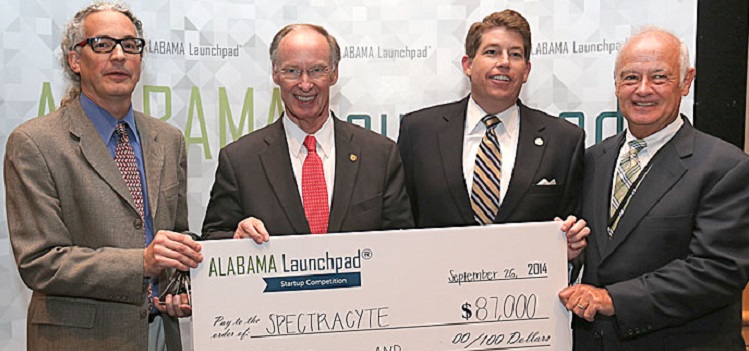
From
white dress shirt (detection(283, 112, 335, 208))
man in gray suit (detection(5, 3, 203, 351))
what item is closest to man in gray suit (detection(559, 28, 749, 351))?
white dress shirt (detection(283, 112, 335, 208))

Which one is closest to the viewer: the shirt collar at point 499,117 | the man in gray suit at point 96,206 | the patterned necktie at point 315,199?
the man in gray suit at point 96,206

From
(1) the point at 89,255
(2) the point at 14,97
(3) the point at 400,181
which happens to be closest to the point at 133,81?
(1) the point at 89,255

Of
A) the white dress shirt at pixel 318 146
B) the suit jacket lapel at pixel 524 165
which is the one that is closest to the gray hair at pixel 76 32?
the white dress shirt at pixel 318 146

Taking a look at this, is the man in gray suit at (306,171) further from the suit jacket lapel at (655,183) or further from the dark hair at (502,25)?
the suit jacket lapel at (655,183)

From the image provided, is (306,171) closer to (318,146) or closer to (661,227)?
→ (318,146)

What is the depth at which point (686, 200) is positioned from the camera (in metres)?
2.41

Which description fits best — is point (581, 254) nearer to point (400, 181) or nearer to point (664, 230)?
point (664, 230)

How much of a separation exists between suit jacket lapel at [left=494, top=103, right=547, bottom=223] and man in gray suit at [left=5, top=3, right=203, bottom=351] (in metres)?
1.17

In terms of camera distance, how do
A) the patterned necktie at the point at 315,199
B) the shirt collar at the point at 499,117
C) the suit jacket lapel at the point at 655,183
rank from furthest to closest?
the shirt collar at the point at 499,117, the patterned necktie at the point at 315,199, the suit jacket lapel at the point at 655,183

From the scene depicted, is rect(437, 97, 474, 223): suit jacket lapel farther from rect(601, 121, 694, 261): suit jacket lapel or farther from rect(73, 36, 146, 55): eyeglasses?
rect(73, 36, 146, 55): eyeglasses

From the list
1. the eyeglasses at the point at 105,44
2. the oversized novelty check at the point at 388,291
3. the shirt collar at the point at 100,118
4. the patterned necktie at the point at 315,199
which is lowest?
the oversized novelty check at the point at 388,291

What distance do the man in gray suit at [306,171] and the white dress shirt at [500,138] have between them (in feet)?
0.99

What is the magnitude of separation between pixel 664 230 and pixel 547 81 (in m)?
1.59

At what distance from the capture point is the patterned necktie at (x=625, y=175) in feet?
8.36
